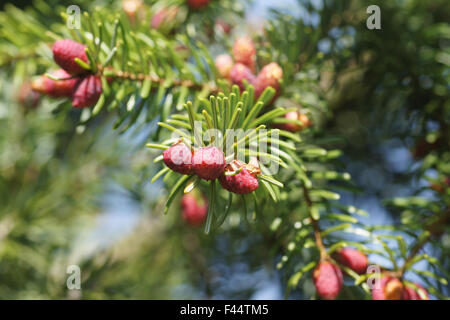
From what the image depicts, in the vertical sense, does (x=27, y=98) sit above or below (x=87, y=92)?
above

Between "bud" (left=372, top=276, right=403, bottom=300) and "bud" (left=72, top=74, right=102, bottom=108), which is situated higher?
"bud" (left=72, top=74, right=102, bottom=108)

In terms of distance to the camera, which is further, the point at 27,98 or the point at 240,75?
Answer: the point at 27,98

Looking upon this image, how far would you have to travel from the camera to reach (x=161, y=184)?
3.16ft

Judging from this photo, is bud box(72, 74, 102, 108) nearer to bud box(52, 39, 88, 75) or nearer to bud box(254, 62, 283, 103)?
bud box(52, 39, 88, 75)

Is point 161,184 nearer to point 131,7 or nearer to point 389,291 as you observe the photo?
point 131,7

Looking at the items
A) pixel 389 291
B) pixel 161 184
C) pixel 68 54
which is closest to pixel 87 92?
pixel 68 54

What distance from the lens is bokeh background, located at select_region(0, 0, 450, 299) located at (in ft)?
3.01

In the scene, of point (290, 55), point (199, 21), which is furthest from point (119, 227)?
point (290, 55)

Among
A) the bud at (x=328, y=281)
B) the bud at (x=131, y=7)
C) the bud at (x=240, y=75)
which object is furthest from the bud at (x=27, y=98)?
the bud at (x=328, y=281)

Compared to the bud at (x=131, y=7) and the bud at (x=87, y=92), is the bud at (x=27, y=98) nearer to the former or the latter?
the bud at (x=131, y=7)

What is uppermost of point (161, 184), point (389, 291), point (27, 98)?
point (27, 98)

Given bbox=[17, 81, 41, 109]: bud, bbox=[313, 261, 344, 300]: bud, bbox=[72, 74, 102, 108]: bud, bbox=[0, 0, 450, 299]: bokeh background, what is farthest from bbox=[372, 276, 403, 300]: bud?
bbox=[17, 81, 41, 109]: bud
